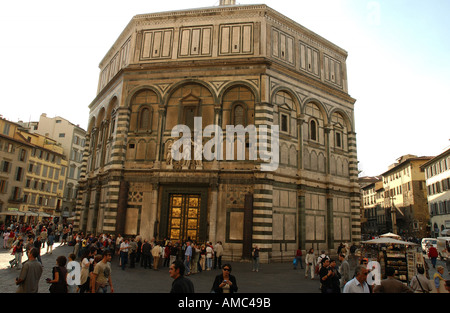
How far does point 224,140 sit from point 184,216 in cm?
521

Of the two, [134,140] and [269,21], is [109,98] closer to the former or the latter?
[134,140]

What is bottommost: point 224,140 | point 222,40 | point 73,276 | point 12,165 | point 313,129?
point 73,276

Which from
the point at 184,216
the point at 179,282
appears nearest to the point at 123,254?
the point at 184,216

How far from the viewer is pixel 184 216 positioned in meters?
19.2

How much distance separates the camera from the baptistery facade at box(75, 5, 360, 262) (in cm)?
1878

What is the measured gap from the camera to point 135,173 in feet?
66.5

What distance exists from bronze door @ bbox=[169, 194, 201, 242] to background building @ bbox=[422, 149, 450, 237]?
33.5 meters

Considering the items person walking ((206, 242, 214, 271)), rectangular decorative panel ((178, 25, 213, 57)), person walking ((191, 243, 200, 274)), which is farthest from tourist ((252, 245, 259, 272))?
rectangular decorative panel ((178, 25, 213, 57))

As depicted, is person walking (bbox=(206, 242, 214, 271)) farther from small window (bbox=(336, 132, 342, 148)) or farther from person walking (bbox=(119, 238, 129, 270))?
small window (bbox=(336, 132, 342, 148))

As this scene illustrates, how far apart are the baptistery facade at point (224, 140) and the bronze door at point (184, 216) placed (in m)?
0.06

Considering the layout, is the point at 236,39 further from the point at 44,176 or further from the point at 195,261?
the point at 44,176

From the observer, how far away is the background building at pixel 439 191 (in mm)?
38094

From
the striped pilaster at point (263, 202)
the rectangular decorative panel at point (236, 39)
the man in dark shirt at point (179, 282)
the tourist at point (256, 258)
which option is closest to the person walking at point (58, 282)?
the man in dark shirt at point (179, 282)

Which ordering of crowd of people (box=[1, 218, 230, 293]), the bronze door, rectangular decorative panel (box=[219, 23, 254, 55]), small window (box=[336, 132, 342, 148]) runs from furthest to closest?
small window (box=[336, 132, 342, 148]) → rectangular decorative panel (box=[219, 23, 254, 55]) → the bronze door → crowd of people (box=[1, 218, 230, 293])
